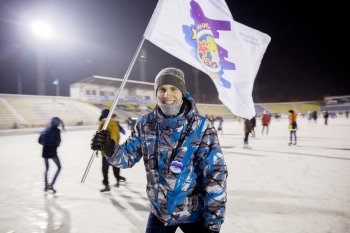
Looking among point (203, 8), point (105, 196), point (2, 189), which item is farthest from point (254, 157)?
point (2, 189)

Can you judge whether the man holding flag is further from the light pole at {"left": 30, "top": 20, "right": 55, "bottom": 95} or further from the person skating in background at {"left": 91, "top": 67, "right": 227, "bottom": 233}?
the light pole at {"left": 30, "top": 20, "right": 55, "bottom": 95}

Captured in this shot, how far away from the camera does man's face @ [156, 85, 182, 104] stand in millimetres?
1833

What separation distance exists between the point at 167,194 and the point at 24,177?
6.52 metres

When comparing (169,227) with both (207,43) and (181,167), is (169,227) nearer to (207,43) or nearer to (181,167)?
(181,167)

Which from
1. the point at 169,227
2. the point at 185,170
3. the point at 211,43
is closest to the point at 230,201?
the point at 211,43

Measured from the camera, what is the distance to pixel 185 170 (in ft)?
5.70

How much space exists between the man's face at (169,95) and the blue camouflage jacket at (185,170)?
93 millimetres

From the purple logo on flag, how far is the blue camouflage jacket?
1.92 meters

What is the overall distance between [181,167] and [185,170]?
0.23 feet

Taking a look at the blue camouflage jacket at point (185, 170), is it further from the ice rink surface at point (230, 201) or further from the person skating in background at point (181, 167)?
the ice rink surface at point (230, 201)

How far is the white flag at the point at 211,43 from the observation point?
10.9 feet

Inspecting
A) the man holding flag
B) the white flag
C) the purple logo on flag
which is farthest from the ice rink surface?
the purple logo on flag

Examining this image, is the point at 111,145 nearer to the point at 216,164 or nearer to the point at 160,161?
the point at 160,161

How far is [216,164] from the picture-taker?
176cm
